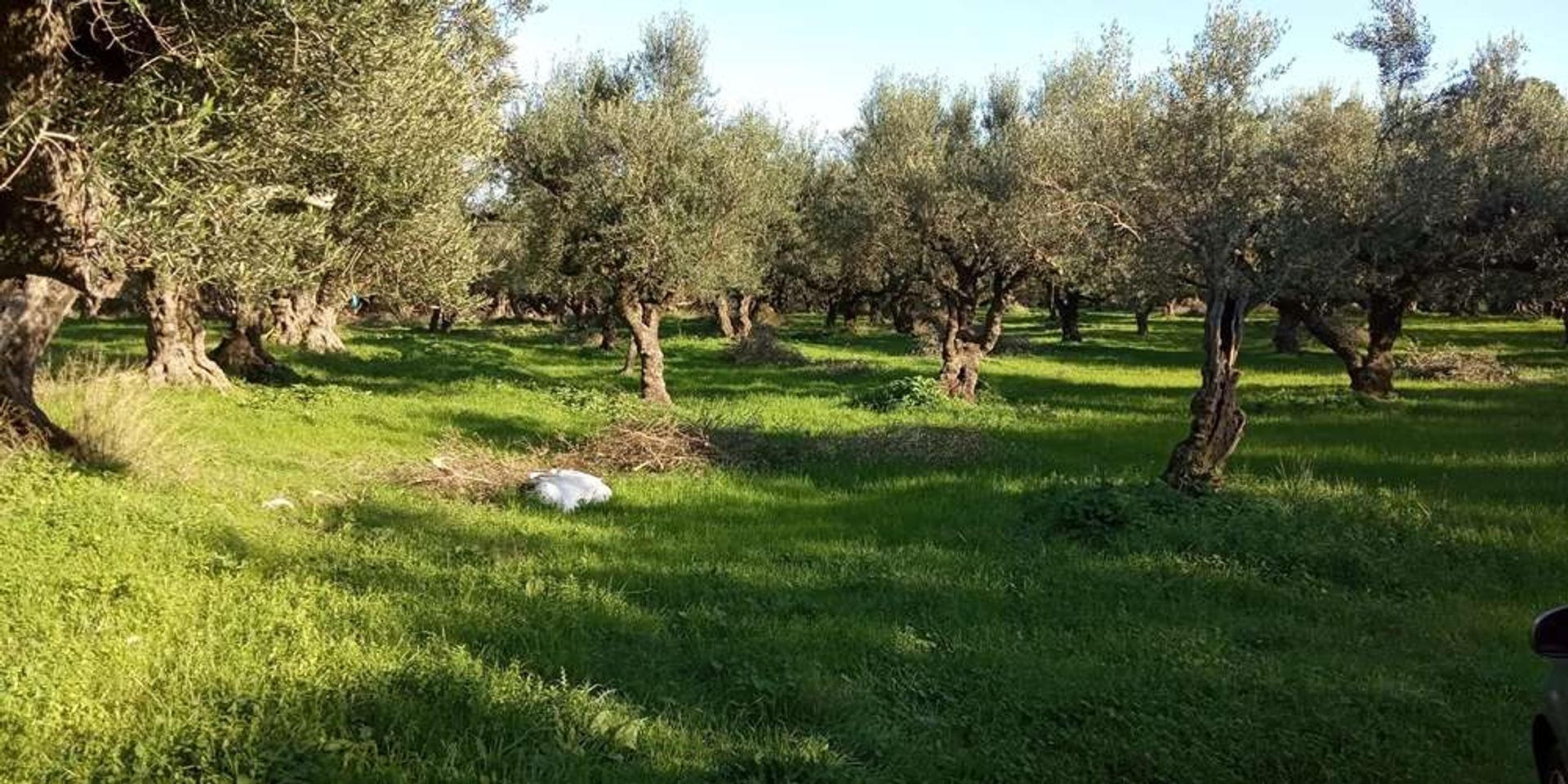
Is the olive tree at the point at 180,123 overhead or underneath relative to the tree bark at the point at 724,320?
overhead

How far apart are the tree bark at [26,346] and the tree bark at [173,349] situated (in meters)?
8.62

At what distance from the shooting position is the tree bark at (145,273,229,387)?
806 inches

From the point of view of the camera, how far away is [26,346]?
11.4 metres

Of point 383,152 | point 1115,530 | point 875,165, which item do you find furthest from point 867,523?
point 875,165

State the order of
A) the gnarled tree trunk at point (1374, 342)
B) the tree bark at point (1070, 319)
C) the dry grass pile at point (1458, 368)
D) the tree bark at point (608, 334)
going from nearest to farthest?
the gnarled tree trunk at point (1374, 342) → the dry grass pile at point (1458, 368) → the tree bark at point (608, 334) → the tree bark at point (1070, 319)

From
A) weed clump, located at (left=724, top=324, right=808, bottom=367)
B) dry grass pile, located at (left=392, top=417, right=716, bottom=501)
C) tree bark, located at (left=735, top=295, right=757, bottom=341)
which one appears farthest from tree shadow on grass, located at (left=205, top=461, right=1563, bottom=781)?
tree bark, located at (left=735, top=295, right=757, bottom=341)

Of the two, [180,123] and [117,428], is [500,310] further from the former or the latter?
[180,123]

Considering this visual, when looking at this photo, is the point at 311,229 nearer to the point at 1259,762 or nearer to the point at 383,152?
the point at 383,152

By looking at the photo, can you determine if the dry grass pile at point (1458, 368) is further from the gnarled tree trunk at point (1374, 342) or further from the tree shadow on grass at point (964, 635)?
the tree shadow on grass at point (964, 635)

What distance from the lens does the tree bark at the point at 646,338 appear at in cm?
2262

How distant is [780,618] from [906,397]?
1513 cm

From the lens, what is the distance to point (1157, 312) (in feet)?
251

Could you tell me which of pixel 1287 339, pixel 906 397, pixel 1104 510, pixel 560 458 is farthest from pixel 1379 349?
pixel 560 458

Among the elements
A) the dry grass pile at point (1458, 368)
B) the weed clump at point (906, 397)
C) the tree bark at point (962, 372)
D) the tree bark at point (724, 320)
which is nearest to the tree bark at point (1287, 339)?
the dry grass pile at point (1458, 368)
